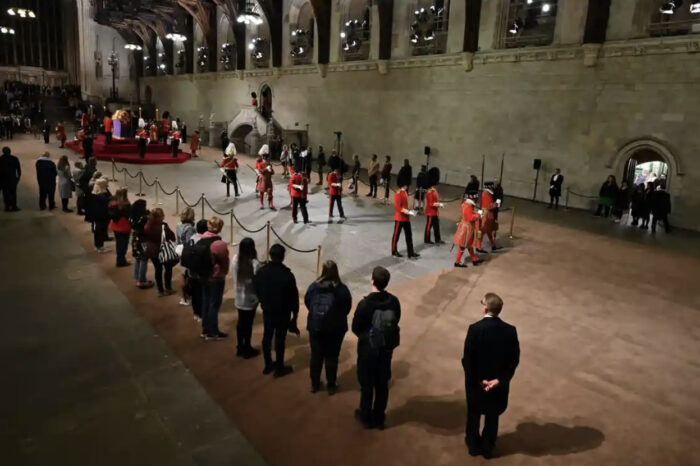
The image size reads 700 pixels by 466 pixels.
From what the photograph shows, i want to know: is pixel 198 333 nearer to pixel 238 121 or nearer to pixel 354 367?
pixel 354 367

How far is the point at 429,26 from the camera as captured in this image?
68.8 feet

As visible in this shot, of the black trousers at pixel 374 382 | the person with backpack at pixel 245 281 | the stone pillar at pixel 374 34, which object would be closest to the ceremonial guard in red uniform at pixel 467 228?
the person with backpack at pixel 245 281

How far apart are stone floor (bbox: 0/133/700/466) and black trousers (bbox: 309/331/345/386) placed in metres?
0.21

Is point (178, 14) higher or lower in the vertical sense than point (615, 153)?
higher

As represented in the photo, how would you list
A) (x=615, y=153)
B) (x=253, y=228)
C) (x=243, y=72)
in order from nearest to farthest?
(x=253, y=228) < (x=615, y=153) < (x=243, y=72)

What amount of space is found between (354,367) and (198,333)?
2063 millimetres

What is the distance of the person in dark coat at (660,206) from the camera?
13570mm

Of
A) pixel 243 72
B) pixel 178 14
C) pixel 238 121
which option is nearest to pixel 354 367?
pixel 238 121

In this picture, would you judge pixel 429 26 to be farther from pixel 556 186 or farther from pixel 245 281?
pixel 245 281

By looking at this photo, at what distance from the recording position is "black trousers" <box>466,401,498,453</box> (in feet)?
13.4

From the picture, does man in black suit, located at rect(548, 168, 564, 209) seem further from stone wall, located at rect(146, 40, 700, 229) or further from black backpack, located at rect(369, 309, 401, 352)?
black backpack, located at rect(369, 309, 401, 352)

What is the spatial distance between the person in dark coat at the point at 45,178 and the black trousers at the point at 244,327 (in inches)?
369

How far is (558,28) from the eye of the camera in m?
16.5

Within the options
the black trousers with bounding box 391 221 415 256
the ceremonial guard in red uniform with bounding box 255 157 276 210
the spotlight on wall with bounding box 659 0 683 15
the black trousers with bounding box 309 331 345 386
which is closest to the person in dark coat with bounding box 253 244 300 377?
the black trousers with bounding box 309 331 345 386
